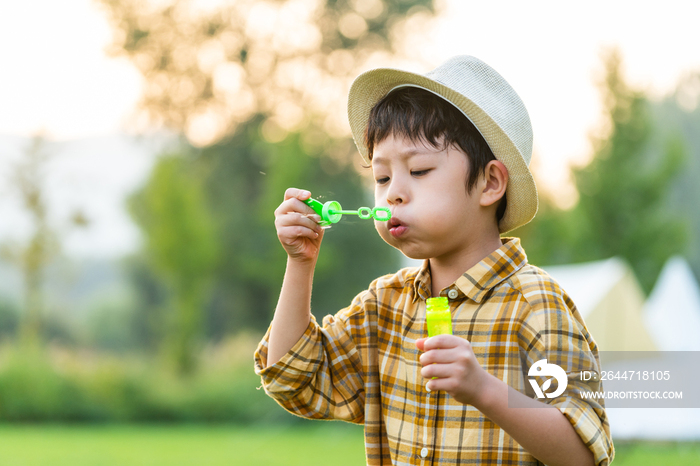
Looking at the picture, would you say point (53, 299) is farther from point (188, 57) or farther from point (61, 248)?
point (188, 57)

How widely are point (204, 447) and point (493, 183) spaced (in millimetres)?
8086

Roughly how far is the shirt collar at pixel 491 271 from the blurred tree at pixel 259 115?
32.5 feet

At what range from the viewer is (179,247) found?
38.0 ft

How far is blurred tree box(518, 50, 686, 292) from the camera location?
37.0ft

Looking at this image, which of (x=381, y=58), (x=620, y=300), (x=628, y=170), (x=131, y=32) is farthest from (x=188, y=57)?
(x=620, y=300)

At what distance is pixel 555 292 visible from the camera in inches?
55.8

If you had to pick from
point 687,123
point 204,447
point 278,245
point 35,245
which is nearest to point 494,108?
point 204,447

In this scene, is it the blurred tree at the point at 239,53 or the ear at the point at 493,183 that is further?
the blurred tree at the point at 239,53

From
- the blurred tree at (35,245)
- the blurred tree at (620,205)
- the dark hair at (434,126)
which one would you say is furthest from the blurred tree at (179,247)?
the dark hair at (434,126)

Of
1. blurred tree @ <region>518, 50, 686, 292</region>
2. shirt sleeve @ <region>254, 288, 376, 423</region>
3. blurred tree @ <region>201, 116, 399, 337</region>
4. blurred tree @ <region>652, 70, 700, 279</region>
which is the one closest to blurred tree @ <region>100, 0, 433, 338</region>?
blurred tree @ <region>201, 116, 399, 337</region>

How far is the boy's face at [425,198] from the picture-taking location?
1461mm

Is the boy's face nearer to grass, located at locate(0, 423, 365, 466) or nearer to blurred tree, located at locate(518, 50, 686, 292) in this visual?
grass, located at locate(0, 423, 365, 466)

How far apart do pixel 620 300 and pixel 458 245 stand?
5.54 meters

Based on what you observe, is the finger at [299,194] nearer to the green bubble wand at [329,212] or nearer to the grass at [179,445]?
the green bubble wand at [329,212]
